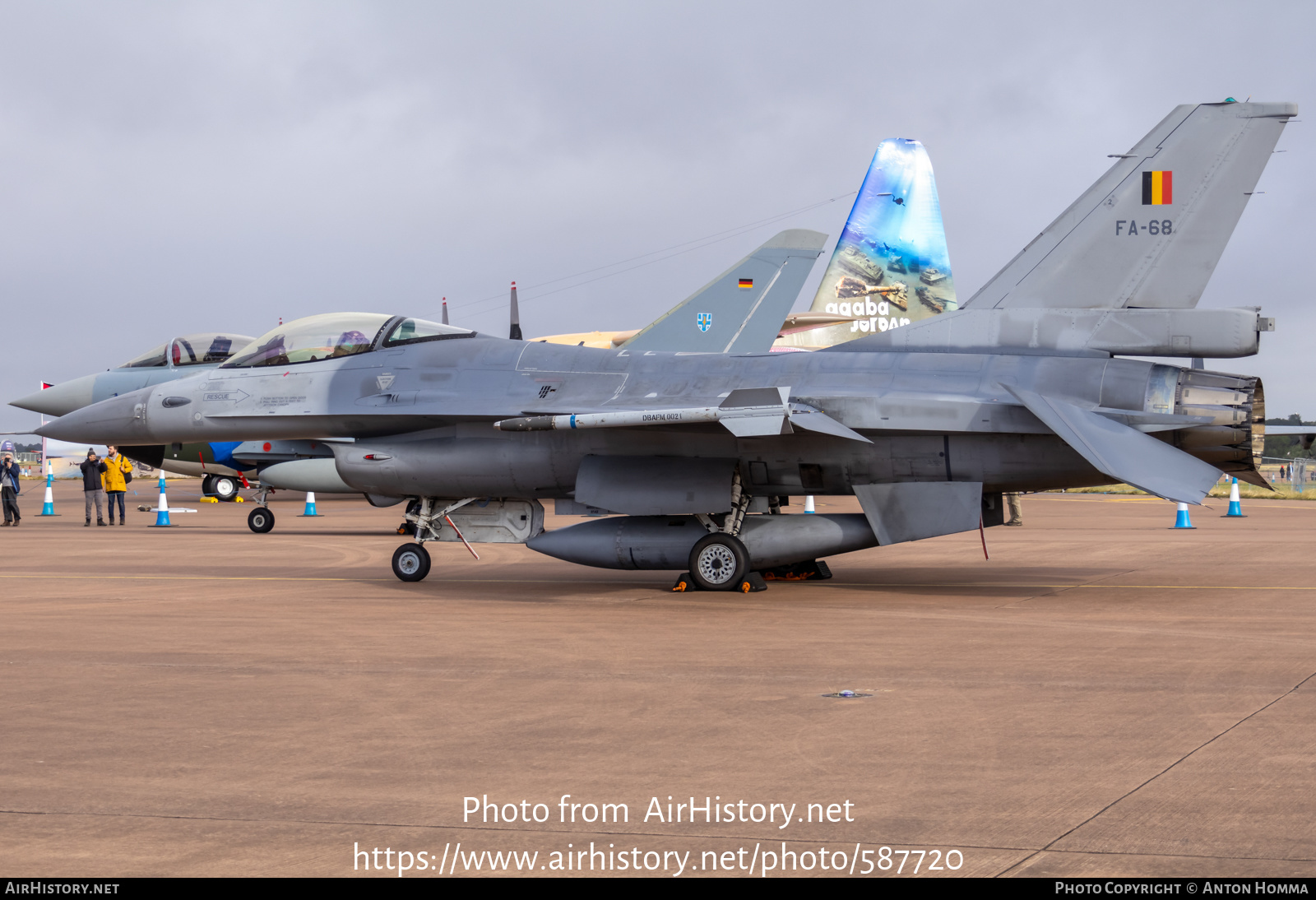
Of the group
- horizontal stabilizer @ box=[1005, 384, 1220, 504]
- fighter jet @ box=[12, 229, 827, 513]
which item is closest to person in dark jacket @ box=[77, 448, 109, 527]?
fighter jet @ box=[12, 229, 827, 513]

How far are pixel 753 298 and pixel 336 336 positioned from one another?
29.4 ft

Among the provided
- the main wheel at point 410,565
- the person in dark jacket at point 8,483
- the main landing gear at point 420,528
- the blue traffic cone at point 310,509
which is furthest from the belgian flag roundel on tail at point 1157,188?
the person in dark jacket at point 8,483

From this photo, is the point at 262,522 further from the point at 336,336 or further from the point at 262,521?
the point at 336,336

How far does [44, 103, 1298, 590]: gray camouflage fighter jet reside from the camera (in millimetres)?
10609

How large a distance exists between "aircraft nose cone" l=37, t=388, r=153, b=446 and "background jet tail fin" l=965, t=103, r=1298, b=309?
31.7ft

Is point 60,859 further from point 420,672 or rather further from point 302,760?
point 420,672

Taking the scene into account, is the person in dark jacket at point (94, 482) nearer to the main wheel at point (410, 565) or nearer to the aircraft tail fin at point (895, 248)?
the main wheel at point (410, 565)

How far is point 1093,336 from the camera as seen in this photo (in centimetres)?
1112

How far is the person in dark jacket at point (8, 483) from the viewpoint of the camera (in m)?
23.6

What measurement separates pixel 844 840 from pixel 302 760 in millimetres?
2430

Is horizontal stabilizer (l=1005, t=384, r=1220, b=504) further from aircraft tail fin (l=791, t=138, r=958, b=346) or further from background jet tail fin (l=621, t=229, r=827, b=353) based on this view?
aircraft tail fin (l=791, t=138, r=958, b=346)

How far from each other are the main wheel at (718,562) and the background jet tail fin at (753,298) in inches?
325

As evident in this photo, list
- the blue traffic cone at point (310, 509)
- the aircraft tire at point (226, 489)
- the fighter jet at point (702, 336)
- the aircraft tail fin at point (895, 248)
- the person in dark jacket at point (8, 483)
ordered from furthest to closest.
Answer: the aircraft tire at point (226, 489) < the aircraft tail fin at point (895, 248) < the blue traffic cone at point (310, 509) < the person in dark jacket at point (8, 483) < the fighter jet at point (702, 336)

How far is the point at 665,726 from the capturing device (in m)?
5.74
